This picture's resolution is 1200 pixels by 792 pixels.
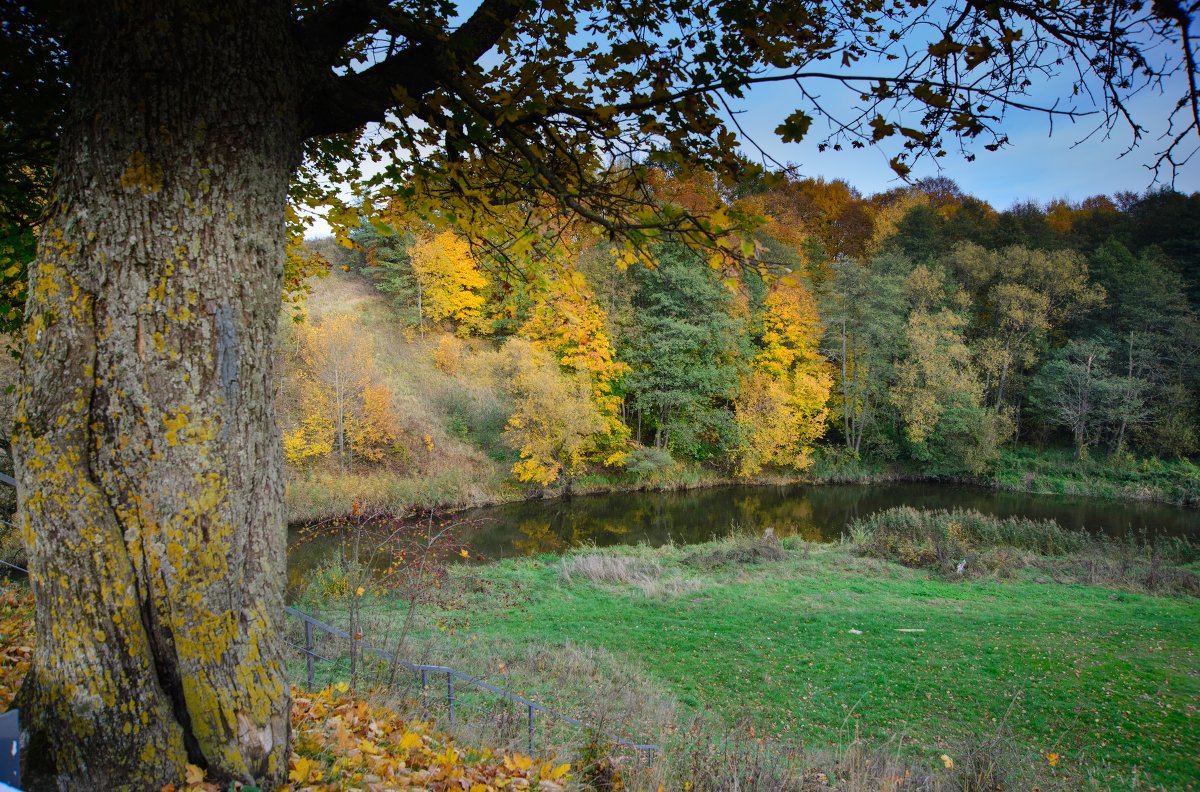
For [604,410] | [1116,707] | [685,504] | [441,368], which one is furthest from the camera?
[441,368]

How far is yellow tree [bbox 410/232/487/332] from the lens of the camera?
1217 inches

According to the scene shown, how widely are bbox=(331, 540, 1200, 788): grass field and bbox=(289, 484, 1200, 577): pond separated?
15.1 feet

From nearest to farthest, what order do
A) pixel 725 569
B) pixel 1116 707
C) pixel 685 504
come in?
pixel 1116 707, pixel 725 569, pixel 685 504

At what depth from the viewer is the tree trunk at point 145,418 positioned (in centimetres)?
199

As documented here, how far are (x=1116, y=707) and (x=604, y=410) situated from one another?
68.9 ft

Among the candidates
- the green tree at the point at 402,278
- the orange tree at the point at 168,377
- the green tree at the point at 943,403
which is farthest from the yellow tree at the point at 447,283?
the orange tree at the point at 168,377

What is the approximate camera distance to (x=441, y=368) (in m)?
29.5

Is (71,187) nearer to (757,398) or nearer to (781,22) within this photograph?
(781,22)

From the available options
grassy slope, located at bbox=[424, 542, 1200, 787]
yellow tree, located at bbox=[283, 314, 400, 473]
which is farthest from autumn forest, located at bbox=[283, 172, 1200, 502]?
grassy slope, located at bbox=[424, 542, 1200, 787]

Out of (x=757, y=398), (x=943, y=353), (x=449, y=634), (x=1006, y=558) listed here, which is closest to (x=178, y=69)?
(x=449, y=634)

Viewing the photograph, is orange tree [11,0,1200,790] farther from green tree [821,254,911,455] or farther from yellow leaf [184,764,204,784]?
green tree [821,254,911,455]

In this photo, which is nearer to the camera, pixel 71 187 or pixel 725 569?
pixel 71 187

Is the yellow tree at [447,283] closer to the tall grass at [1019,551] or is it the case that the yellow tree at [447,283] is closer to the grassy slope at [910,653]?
the grassy slope at [910,653]

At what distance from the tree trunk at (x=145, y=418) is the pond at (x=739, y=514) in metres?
13.8
